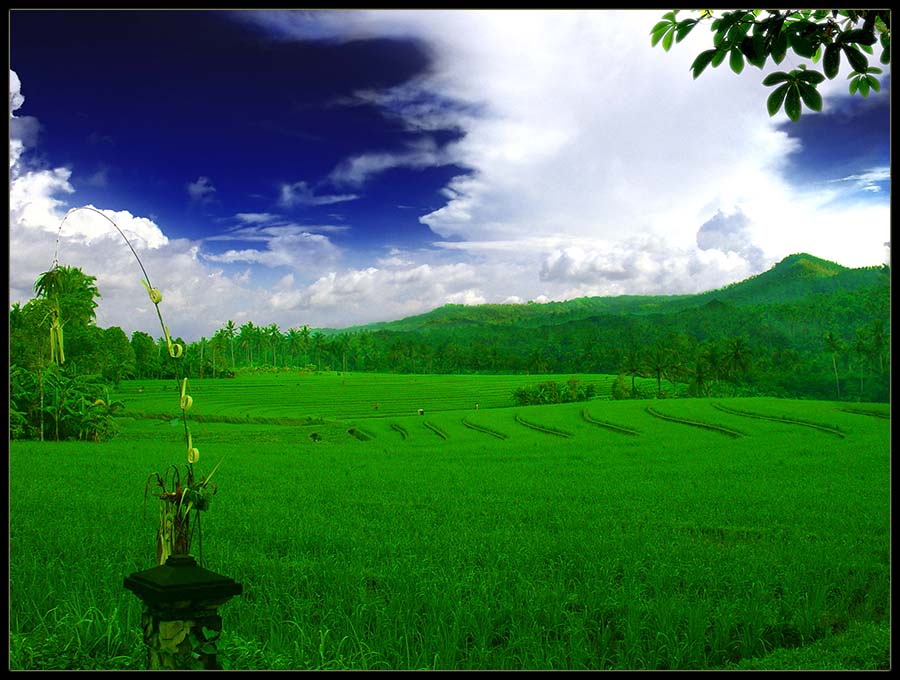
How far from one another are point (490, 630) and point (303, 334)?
114 ft

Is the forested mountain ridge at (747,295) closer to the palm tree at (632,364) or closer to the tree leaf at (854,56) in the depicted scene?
the palm tree at (632,364)

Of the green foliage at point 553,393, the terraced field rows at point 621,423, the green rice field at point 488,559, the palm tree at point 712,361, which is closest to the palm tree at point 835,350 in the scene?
the palm tree at point 712,361

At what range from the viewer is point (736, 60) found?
9.30 ft

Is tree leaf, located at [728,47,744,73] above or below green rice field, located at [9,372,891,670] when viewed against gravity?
above

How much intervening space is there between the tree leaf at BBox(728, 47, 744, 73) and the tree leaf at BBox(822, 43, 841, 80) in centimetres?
31

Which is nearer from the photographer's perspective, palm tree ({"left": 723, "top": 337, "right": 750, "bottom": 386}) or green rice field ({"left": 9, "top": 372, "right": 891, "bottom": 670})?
green rice field ({"left": 9, "top": 372, "right": 891, "bottom": 670})

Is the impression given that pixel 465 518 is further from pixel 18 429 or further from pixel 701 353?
pixel 701 353

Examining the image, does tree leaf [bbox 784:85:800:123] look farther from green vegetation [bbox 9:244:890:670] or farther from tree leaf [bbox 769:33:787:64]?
green vegetation [bbox 9:244:890:670]

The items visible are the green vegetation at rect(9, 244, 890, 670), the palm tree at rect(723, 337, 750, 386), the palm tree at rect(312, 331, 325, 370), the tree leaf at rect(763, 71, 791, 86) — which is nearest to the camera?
the tree leaf at rect(763, 71, 791, 86)

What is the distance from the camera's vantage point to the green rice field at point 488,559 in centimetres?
385

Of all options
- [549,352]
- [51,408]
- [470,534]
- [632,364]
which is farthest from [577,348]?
[470,534]

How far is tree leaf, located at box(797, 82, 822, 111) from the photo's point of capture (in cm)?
256

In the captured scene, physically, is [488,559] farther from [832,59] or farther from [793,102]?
[832,59]

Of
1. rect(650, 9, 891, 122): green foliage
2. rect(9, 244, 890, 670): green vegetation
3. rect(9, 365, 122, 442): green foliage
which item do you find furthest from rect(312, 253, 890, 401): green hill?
rect(650, 9, 891, 122): green foliage
